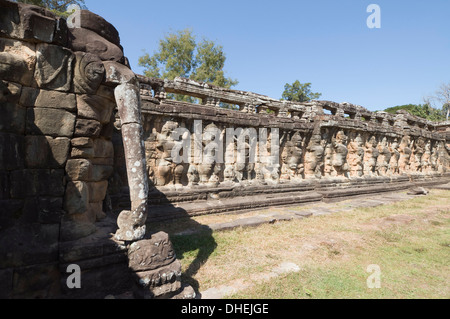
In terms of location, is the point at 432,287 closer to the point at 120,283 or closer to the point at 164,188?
the point at 120,283

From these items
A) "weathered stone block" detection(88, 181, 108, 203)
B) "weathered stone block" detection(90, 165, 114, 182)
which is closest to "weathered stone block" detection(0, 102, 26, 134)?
"weathered stone block" detection(90, 165, 114, 182)

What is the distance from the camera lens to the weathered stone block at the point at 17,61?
2504 millimetres

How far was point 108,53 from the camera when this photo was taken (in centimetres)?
317

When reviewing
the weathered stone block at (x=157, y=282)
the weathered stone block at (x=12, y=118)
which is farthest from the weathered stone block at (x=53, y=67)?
the weathered stone block at (x=157, y=282)

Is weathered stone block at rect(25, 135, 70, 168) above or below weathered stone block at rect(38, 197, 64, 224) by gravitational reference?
above

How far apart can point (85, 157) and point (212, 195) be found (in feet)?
15.0

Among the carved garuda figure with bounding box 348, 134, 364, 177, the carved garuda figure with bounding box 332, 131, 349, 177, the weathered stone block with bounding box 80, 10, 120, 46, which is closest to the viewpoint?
the weathered stone block with bounding box 80, 10, 120, 46

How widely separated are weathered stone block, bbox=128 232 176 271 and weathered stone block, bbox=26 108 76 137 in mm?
1513

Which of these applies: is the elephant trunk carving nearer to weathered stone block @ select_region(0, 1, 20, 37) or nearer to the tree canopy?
weathered stone block @ select_region(0, 1, 20, 37)

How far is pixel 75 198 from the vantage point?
9.61ft

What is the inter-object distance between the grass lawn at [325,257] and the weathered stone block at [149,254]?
77 centimetres

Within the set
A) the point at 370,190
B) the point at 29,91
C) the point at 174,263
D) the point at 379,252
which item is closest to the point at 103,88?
the point at 29,91

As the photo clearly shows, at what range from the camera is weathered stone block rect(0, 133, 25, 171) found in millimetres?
2536

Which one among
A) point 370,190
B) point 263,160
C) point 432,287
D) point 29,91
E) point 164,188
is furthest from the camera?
point 370,190
